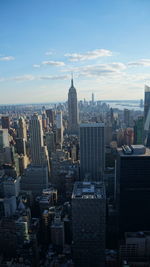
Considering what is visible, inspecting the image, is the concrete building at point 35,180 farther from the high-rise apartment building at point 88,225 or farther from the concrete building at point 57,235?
the high-rise apartment building at point 88,225

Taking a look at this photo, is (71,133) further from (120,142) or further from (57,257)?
(57,257)

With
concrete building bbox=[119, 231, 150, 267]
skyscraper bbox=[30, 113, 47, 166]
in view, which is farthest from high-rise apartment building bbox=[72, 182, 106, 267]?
skyscraper bbox=[30, 113, 47, 166]

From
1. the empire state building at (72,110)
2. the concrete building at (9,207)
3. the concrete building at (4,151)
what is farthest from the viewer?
the empire state building at (72,110)

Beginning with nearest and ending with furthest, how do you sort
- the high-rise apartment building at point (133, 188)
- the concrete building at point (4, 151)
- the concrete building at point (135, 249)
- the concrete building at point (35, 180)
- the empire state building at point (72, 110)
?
the concrete building at point (135, 249), the high-rise apartment building at point (133, 188), the concrete building at point (35, 180), the concrete building at point (4, 151), the empire state building at point (72, 110)

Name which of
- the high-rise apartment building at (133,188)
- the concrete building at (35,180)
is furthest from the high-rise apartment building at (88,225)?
the concrete building at (35,180)

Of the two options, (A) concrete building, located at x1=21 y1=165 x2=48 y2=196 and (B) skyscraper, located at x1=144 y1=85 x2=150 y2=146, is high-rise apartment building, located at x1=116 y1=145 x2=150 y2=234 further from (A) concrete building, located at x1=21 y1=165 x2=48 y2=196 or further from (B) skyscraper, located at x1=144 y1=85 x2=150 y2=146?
(B) skyscraper, located at x1=144 y1=85 x2=150 y2=146

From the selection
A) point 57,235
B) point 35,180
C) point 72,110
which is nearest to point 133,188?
point 57,235
